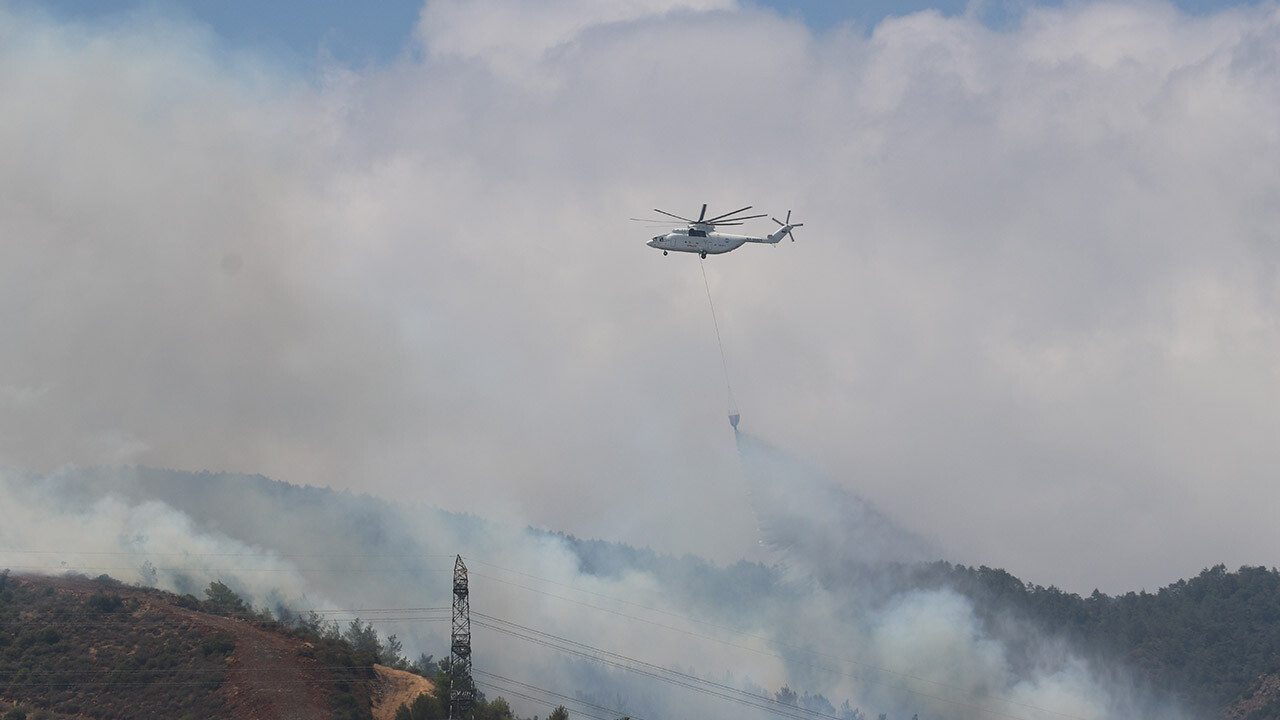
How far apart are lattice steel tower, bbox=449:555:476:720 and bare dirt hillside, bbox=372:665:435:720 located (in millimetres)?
20637

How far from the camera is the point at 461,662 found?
136 meters

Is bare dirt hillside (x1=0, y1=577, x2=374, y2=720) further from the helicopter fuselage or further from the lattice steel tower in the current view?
the helicopter fuselage

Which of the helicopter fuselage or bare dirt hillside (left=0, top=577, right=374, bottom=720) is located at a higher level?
the helicopter fuselage

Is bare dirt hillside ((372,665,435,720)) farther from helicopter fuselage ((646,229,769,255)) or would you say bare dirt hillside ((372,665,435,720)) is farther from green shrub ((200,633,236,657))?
helicopter fuselage ((646,229,769,255))

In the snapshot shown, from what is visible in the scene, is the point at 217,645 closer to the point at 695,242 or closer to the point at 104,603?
the point at 104,603

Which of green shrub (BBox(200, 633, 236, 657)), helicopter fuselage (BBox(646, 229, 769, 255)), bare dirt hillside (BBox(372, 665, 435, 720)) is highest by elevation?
helicopter fuselage (BBox(646, 229, 769, 255))

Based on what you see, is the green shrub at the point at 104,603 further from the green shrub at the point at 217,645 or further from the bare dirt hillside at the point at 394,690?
the bare dirt hillside at the point at 394,690

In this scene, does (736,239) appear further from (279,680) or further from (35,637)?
(35,637)

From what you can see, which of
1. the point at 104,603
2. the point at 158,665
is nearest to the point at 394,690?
the point at 158,665

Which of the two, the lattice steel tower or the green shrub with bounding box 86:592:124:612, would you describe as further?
the green shrub with bounding box 86:592:124:612

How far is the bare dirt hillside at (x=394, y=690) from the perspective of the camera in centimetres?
15562

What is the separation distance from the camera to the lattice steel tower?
131 meters

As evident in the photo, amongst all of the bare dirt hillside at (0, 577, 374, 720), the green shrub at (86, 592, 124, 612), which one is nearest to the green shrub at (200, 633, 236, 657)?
the bare dirt hillside at (0, 577, 374, 720)

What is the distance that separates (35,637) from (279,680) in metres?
34.4
